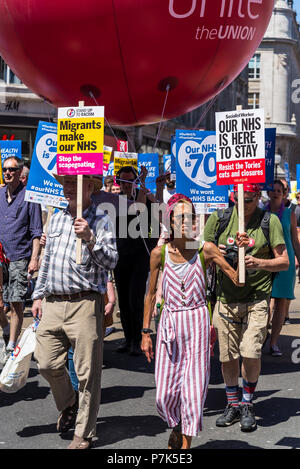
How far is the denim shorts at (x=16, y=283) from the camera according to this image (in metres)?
7.92

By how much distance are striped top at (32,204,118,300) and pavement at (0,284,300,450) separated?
1.05m

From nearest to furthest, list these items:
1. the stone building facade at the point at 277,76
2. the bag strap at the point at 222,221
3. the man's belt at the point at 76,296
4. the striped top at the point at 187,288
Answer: the striped top at the point at 187,288 < the man's belt at the point at 76,296 < the bag strap at the point at 222,221 < the stone building facade at the point at 277,76

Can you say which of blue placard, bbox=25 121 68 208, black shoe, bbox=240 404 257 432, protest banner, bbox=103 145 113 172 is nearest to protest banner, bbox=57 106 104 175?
black shoe, bbox=240 404 257 432

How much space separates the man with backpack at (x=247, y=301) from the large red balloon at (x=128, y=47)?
1225 mm

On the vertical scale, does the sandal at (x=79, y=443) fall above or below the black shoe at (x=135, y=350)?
below

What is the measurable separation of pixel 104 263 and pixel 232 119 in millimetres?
1736

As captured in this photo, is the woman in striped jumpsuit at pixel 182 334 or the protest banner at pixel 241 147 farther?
the protest banner at pixel 241 147

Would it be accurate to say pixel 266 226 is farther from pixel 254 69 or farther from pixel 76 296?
pixel 254 69

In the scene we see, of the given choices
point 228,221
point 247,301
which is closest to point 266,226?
point 228,221

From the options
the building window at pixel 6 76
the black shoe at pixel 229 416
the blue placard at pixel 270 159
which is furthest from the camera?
the building window at pixel 6 76

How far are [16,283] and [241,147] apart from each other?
305 centimetres

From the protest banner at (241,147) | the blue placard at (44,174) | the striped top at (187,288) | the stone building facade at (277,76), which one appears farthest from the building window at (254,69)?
the striped top at (187,288)

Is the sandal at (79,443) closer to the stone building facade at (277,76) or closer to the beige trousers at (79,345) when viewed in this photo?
the beige trousers at (79,345)
